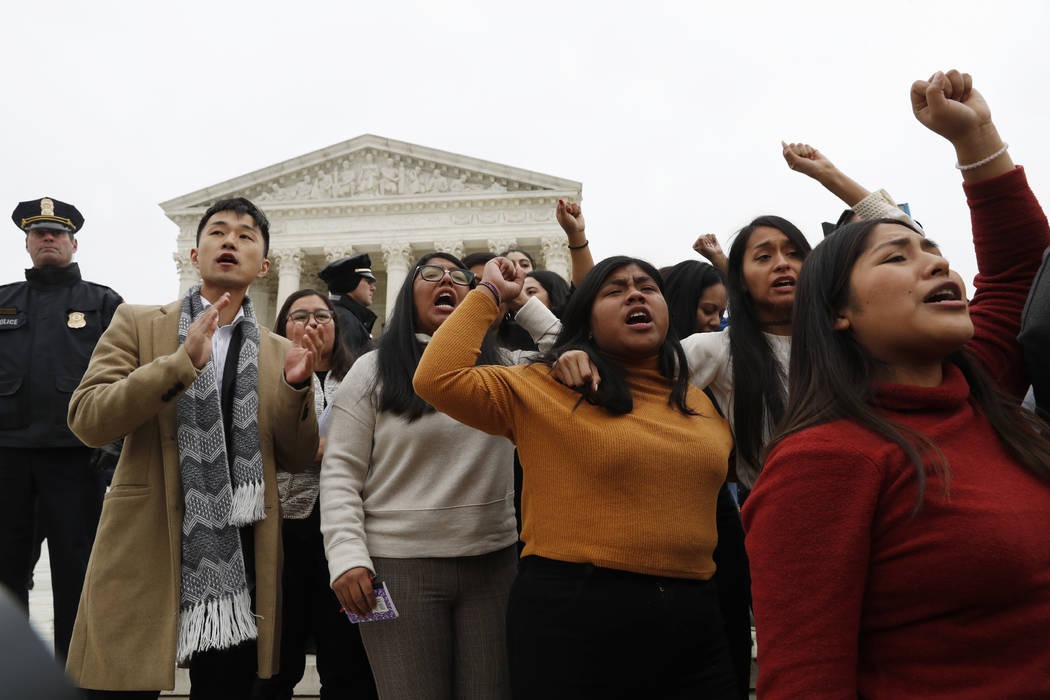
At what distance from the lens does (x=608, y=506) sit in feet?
6.76

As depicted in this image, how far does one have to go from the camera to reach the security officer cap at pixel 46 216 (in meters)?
4.51

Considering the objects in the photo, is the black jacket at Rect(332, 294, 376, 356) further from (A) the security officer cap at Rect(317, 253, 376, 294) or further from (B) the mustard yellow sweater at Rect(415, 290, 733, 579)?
(B) the mustard yellow sweater at Rect(415, 290, 733, 579)

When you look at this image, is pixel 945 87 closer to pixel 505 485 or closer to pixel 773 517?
pixel 773 517

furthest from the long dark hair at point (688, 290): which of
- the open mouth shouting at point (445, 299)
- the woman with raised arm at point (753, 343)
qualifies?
the open mouth shouting at point (445, 299)

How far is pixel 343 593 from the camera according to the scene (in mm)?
2398

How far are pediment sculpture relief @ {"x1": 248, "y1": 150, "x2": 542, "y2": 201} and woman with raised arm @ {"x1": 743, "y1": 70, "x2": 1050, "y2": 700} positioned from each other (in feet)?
112

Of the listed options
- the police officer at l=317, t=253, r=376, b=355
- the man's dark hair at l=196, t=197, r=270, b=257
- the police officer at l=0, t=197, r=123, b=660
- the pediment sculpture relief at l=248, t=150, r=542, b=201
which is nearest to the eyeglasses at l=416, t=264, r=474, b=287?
the man's dark hair at l=196, t=197, r=270, b=257

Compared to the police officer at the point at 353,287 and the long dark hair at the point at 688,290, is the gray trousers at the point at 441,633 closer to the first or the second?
the long dark hair at the point at 688,290

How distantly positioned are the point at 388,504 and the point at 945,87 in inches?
85.5

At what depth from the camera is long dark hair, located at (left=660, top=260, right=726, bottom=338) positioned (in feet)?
12.8

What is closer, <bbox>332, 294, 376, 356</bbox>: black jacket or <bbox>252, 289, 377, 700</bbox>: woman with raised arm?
<bbox>252, 289, 377, 700</bbox>: woman with raised arm

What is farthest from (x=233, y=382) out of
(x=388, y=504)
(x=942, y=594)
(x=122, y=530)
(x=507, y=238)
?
(x=507, y=238)

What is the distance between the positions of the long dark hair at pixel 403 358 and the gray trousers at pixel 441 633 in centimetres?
56

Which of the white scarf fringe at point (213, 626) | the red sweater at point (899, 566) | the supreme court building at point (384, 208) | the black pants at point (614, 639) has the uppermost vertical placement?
the supreme court building at point (384, 208)
